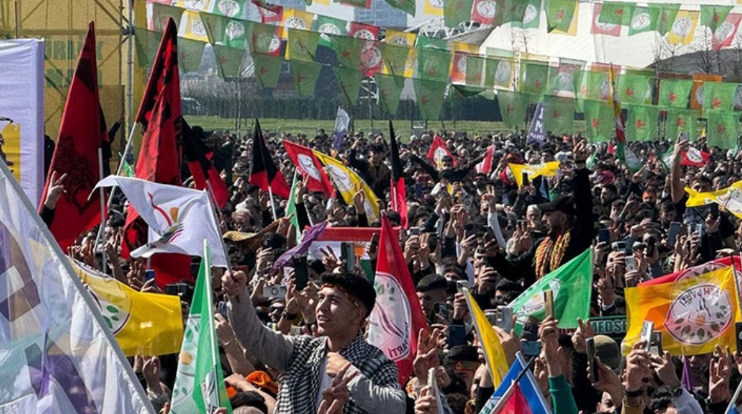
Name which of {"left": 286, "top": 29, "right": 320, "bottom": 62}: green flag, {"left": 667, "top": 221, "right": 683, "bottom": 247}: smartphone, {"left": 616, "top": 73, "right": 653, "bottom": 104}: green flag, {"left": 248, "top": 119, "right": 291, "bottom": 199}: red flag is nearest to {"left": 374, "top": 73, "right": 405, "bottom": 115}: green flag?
{"left": 286, "top": 29, "right": 320, "bottom": 62}: green flag

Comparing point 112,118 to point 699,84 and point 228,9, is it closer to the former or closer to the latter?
point 228,9

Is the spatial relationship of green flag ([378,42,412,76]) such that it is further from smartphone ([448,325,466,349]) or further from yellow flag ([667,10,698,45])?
smartphone ([448,325,466,349])

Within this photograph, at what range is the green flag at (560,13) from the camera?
35656 millimetres

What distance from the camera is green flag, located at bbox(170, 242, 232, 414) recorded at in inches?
216

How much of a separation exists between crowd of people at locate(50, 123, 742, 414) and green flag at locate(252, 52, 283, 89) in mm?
13768

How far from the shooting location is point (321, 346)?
5434 millimetres

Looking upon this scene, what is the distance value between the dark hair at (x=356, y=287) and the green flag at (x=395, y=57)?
28.6m

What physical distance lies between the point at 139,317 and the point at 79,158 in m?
2.58

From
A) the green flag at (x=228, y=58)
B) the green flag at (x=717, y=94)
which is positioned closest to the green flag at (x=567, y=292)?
the green flag at (x=228, y=58)

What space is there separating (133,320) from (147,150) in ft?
10.7

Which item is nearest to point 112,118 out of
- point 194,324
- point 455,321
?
point 455,321

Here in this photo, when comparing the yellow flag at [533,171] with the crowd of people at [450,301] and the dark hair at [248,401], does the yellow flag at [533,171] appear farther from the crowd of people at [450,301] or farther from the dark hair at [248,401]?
the dark hair at [248,401]

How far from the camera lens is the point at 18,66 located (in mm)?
8945

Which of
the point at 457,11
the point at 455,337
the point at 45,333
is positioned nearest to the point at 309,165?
the point at 455,337
